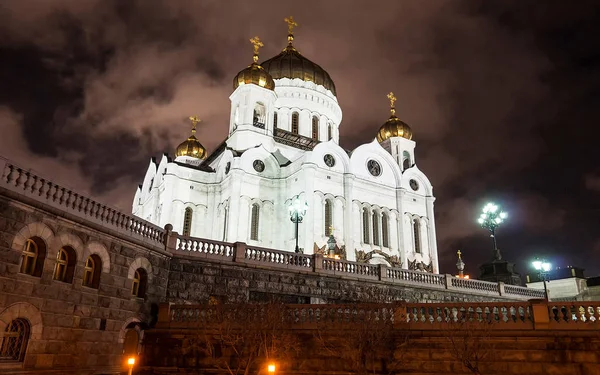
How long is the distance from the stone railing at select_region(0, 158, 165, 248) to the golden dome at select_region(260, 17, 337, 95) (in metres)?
30.8

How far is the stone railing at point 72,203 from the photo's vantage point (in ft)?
39.1

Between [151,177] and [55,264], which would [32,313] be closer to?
[55,264]

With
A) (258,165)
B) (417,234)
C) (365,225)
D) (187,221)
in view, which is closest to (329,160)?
(258,165)

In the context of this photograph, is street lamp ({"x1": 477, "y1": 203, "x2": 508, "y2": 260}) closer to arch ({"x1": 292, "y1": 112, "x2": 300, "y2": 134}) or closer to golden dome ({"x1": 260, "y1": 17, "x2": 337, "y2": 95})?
arch ({"x1": 292, "y1": 112, "x2": 300, "y2": 134})

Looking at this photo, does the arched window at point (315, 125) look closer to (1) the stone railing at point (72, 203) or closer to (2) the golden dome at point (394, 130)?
(2) the golden dome at point (394, 130)

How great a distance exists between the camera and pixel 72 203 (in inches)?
539

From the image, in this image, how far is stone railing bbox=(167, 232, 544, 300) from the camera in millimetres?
18578

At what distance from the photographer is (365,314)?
13773 mm

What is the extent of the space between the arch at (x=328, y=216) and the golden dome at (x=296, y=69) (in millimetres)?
16008

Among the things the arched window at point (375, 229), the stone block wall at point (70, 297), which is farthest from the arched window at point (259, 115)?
the stone block wall at point (70, 297)

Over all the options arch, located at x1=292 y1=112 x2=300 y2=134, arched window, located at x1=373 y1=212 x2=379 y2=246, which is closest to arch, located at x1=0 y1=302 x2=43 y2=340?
arched window, located at x1=373 y1=212 x2=379 y2=246

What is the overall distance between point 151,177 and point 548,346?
1424 inches

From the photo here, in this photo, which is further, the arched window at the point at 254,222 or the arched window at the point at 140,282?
the arched window at the point at 254,222

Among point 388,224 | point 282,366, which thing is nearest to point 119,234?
point 282,366
